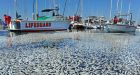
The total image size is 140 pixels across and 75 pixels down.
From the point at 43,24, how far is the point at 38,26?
47.9 inches

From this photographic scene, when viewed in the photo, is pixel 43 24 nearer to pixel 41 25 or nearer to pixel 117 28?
Answer: pixel 41 25

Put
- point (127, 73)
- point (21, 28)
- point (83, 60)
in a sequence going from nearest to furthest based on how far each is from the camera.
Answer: point (127, 73) → point (83, 60) → point (21, 28)

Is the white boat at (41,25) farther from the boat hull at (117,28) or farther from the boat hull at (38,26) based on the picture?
the boat hull at (117,28)

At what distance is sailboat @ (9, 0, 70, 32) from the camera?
161 feet

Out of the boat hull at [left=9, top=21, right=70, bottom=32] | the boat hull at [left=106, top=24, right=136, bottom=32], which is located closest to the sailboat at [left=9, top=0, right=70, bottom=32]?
the boat hull at [left=9, top=21, right=70, bottom=32]

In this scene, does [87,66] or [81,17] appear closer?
[87,66]

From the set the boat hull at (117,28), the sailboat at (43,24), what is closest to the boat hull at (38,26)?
the sailboat at (43,24)

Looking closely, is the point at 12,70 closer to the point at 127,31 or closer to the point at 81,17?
the point at 127,31

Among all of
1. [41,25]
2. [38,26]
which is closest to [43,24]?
[41,25]

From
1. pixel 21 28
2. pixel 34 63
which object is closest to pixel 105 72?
pixel 34 63

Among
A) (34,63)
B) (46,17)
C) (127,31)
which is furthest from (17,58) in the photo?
(127,31)

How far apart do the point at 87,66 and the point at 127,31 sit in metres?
48.4

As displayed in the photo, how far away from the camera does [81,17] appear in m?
80.1

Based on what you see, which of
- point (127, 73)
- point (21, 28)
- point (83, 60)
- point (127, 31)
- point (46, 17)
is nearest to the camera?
point (127, 73)
